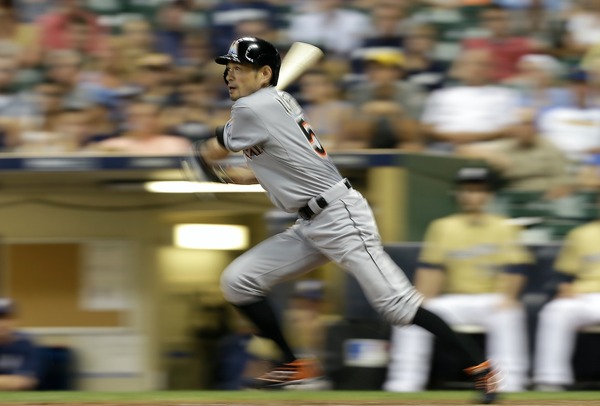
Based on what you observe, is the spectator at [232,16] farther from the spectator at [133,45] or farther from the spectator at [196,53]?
the spectator at [133,45]

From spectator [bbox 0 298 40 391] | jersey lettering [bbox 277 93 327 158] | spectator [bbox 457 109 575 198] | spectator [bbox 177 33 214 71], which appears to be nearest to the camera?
jersey lettering [bbox 277 93 327 158]

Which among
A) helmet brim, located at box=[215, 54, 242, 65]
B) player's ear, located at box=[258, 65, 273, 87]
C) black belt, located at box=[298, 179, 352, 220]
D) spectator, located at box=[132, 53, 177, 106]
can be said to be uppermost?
spectator, located at box=[132, 53, 177, 106]

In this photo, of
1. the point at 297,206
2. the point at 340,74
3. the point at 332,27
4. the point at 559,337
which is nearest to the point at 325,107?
the point at 340,74

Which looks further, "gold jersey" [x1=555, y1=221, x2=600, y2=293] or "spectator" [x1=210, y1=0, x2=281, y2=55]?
"spectator" [x1=210, y1=0, x2=281, y2=55]

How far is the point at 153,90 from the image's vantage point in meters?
7.81

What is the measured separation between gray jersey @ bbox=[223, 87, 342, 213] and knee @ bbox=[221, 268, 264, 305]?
35 centimetres

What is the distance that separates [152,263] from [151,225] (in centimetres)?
27

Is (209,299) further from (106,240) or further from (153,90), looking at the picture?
(153,90)

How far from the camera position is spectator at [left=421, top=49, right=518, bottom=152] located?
761cm

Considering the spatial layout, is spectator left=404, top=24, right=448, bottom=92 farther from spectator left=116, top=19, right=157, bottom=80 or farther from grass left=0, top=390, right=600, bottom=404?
A: grass left=0, top=390, right=600, bottom=404

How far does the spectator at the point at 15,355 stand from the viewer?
6.57 meters

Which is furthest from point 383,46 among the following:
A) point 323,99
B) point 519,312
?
point 519,312

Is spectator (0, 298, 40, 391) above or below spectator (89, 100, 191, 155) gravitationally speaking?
below

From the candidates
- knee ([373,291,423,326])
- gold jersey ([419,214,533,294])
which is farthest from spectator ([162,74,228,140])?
knee ([373,291,423,326])
